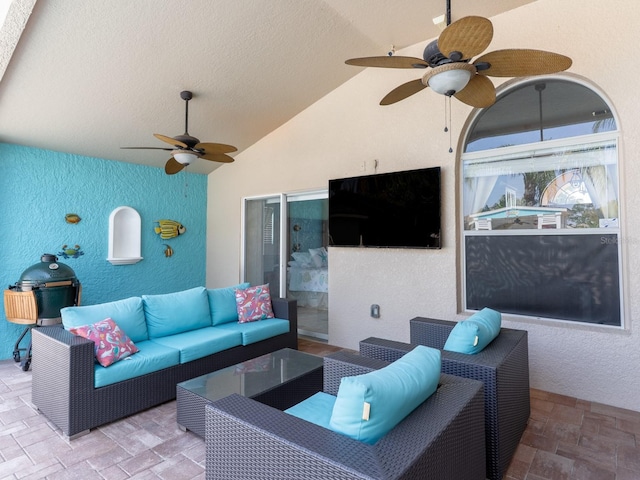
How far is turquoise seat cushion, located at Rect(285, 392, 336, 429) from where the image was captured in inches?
74.4

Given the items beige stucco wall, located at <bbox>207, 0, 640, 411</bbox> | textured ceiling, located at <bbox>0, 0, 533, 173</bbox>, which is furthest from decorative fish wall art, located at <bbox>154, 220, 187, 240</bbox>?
textured ceiling, located at <bbox>0, 0, 533, 173</bbox>

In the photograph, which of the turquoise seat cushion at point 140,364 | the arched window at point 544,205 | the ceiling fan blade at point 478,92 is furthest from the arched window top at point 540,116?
the turquoise seat cushion at point 140,364

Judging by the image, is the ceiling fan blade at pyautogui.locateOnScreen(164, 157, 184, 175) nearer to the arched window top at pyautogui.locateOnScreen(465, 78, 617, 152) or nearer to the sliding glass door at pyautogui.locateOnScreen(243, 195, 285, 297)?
the sliding glass door at pyautogui.locateOnScreen(243, 195, 285, 297)

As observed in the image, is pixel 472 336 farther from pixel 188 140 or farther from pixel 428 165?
pixel 188 140

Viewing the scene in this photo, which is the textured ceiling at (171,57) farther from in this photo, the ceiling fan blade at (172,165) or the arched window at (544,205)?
the arched window at (544,205)

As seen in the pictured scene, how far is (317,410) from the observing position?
1998mm

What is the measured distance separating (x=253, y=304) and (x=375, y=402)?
3053 mm

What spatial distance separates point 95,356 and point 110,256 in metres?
2.84

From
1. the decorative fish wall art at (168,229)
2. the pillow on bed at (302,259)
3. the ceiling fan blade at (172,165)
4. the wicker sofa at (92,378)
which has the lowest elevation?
the wicker sofa at (92,378)

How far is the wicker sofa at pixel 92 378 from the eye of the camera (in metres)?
2.53

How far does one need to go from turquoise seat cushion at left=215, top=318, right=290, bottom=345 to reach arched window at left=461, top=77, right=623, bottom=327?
2070 millimetres

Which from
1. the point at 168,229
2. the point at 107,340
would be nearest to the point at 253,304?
the point at 107,340

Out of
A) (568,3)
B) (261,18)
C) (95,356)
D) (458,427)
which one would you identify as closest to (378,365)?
(458,427)

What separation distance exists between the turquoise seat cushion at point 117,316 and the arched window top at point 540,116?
3.77 meters
